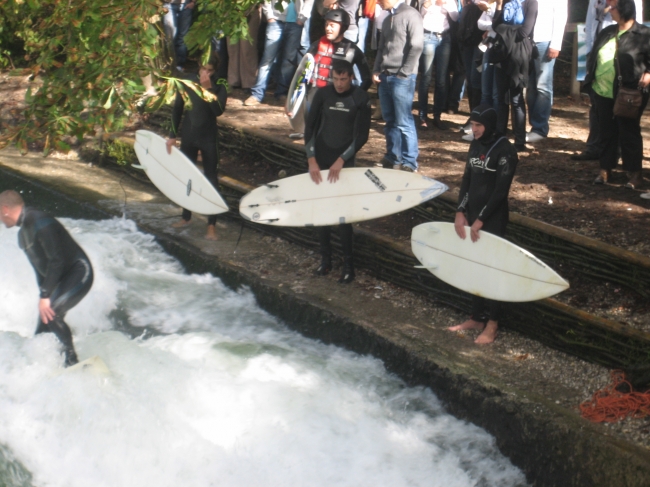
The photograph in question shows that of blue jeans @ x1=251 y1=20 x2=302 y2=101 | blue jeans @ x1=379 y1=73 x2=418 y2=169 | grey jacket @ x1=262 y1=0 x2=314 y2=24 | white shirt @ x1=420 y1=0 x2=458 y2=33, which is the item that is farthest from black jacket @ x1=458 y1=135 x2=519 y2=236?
blue jeans @ x1=251 y1=20 x2=302 y2=101

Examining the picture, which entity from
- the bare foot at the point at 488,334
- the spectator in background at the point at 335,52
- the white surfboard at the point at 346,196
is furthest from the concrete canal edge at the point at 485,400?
the spectator in background at the point at 335,52

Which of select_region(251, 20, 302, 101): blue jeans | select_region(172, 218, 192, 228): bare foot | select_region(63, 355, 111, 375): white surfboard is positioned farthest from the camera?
select_region(251, 20, 302, 101): blue jeans

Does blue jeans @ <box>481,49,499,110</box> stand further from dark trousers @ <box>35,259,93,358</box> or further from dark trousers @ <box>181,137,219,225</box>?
dark trousers @ <box>35,259,93,358</box>

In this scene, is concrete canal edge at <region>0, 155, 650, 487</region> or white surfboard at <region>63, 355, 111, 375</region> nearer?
concrete canal edge at <region>0, 155, 650, 487</region>

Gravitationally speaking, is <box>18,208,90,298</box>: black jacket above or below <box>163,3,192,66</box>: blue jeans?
below

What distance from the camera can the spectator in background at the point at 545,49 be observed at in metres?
8.33

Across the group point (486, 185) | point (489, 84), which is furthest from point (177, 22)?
point (486, 185)

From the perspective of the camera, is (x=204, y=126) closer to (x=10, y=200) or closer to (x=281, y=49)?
(x=10, y=200)

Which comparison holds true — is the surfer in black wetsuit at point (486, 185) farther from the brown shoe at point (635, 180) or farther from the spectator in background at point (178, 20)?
the spectator in background at point (178, 20)

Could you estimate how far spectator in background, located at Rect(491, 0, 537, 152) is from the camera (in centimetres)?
822

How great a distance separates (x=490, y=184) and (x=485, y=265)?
0.63 metres

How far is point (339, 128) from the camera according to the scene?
699 cm

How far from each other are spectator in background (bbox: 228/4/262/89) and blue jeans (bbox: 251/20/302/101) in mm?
451

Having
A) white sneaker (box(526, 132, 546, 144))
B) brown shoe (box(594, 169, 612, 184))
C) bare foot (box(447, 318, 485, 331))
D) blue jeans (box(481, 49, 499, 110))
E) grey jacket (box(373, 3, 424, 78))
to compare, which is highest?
grey jacket (box(373, 3, 424, 78))
